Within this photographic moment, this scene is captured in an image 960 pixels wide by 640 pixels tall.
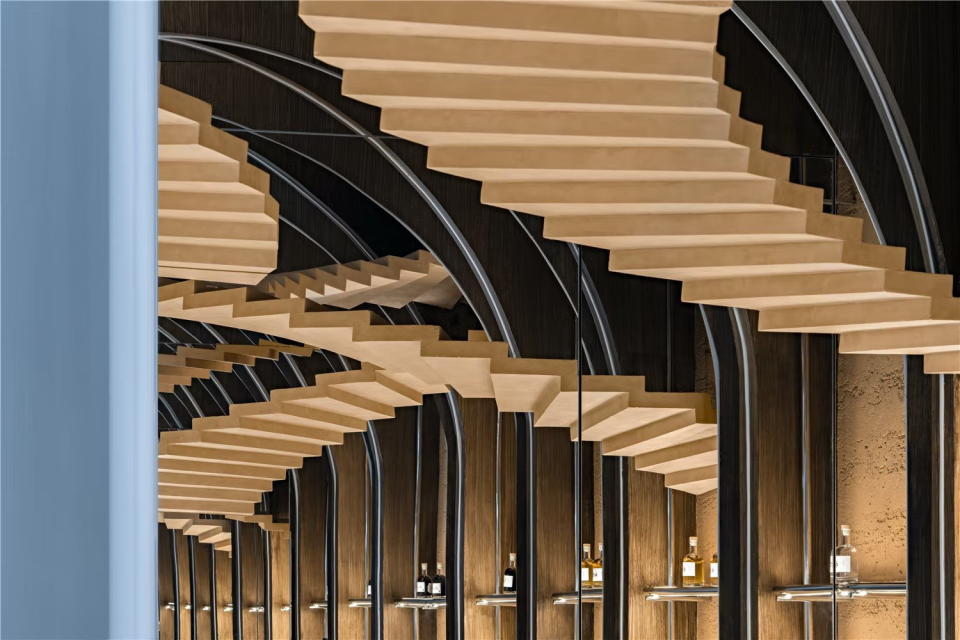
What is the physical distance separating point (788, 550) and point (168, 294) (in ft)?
12.4

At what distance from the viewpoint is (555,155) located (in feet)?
17.5

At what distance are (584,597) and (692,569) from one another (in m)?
0.97

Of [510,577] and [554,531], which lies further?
[510,577]

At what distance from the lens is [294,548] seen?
9352mm

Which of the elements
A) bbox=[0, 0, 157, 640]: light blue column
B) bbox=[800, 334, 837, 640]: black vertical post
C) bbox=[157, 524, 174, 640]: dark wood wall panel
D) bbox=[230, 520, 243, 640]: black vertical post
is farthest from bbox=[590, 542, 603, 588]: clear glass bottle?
bbox=[0, 0, 157, 640]: light blue column

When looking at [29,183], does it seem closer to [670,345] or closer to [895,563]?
[895,563]

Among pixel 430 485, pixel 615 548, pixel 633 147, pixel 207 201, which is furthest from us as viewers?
pixel 430 485

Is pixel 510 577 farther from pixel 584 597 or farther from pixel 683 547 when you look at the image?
pixel 683 547

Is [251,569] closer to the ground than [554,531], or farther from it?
closer to the ground

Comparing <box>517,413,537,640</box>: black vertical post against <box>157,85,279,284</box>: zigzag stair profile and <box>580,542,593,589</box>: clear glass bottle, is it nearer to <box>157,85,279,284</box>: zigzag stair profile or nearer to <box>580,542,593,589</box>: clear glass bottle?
<box>580,542,593,589</box>: clear glass bottle

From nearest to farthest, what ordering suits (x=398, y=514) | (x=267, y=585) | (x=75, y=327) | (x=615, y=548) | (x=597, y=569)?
1. (x=75, y=327)
2. (x=615, y=548)
3. (x=597, y=569)
4. (x=267, y=585)
5. (x=398, y=514)

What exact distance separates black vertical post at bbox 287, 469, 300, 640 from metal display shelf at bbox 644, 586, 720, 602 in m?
2.36

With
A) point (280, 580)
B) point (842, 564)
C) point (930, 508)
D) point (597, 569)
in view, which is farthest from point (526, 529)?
point (930, 508)

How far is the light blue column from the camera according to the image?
287mm
